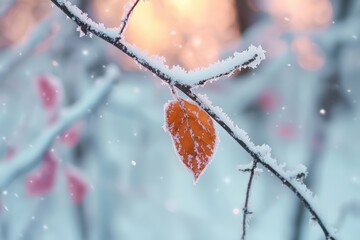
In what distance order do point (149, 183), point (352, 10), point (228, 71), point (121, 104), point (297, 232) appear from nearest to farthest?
point (228, 71) < point (297, 232) < point (352, 10) < point (121, 104) < point (149, 183)

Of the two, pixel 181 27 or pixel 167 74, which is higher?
pixel 181 27

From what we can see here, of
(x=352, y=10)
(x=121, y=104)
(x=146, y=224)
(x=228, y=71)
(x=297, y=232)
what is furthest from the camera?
(x=146, y=224)

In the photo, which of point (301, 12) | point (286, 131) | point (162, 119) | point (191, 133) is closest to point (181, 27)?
point (301, 12)

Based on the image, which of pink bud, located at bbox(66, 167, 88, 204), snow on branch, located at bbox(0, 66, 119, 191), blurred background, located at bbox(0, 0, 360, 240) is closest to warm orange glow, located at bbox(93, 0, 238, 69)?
blurred background, located at bbox(0, 0, 360, 240)

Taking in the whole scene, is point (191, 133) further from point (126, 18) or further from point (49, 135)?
point (49, 135)

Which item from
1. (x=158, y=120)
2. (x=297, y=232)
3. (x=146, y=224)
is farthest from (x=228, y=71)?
(x=146, y=224)

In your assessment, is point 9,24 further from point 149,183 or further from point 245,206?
point 245,206

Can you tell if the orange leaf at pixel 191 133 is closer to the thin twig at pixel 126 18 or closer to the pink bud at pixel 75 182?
Result: the thin twig at pixel 126 18

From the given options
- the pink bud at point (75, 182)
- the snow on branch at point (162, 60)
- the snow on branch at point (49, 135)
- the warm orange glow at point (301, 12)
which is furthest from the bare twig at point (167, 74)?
the warm orange glow at point (301, 12)
